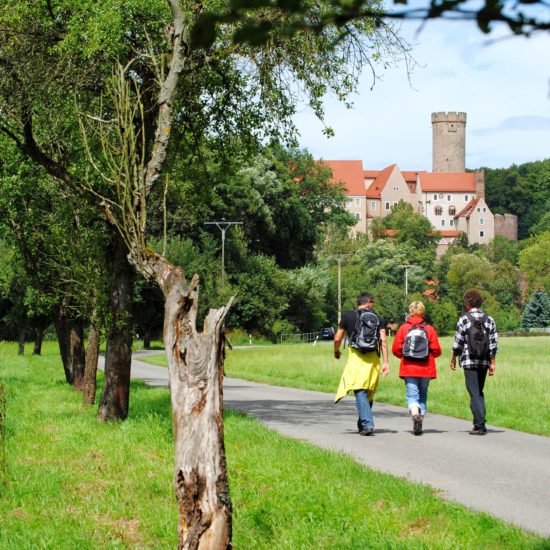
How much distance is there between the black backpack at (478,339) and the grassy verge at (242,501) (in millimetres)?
2823

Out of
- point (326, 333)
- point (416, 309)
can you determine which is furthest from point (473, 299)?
point (326, 333)

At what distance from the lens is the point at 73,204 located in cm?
1672

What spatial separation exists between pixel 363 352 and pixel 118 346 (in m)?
3.69

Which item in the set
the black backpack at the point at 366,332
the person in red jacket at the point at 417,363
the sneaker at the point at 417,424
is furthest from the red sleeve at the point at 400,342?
the sneaker at the point at 417,424

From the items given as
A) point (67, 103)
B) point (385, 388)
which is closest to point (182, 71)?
point (67, 103)

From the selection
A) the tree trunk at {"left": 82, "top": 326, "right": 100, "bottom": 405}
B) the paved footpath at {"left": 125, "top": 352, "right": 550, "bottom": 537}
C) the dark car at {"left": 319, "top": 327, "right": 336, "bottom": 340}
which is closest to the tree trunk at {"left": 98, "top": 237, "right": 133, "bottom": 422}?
the paved footpath at {"left": 125, "top": 352, "right": 550, "bottom": 537}

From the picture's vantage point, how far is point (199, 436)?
616cm

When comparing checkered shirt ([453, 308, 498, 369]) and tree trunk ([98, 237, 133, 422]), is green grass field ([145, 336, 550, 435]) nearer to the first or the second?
checkered shirt ([453, 308, 498, 369])

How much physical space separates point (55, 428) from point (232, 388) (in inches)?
477

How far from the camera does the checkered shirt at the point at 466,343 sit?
13430mm

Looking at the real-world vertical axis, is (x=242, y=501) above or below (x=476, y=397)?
below

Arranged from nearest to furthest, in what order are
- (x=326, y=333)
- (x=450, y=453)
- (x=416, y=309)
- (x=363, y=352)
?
1. (x=450, y=453)
2. (x=363, y=352)
3. (x=416, y=309)
4. (x=326, y=333)

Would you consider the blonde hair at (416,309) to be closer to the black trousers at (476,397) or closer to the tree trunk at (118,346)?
the black trousers at (476,397)

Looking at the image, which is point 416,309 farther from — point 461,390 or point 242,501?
point 461,390
